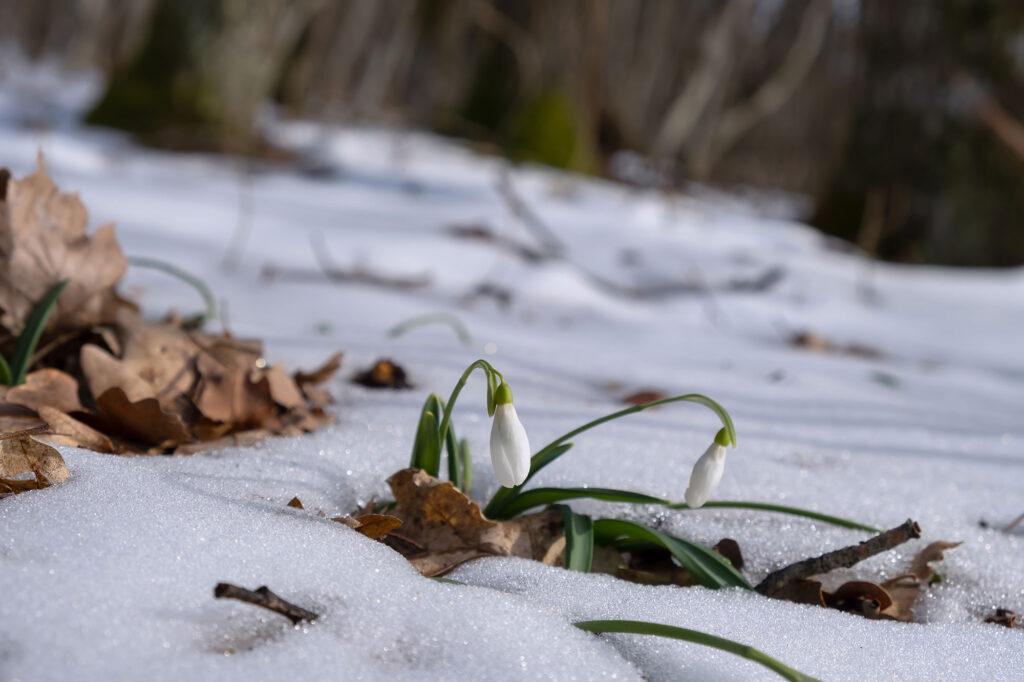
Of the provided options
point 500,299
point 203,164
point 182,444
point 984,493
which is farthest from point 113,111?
point 984,493

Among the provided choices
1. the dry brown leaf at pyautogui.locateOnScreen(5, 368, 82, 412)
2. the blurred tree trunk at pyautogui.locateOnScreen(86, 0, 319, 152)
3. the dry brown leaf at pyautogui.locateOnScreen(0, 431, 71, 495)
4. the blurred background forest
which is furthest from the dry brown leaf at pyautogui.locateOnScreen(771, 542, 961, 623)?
the blurred tree trunk at pyautogui.locateOnScreen(86, 0, 319, 152)

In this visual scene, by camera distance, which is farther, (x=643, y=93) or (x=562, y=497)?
(x=643, y=93)

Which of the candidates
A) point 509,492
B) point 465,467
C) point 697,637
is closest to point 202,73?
point 465,467

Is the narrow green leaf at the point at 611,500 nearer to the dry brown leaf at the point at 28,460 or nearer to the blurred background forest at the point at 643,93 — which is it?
the dry brown leaf at the point at 28,460

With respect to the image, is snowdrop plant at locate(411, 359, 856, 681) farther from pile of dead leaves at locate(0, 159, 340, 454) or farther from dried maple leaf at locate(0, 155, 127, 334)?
dried maple leaf at locate(0, 155, 127, 334)

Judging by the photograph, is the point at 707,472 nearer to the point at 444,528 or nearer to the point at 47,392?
the point at 444,528

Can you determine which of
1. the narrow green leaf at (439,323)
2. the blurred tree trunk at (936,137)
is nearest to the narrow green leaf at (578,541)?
the narrow green leaf at (439,323)

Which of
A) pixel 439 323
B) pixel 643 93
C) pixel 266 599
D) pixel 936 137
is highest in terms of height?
pixel 643 93
